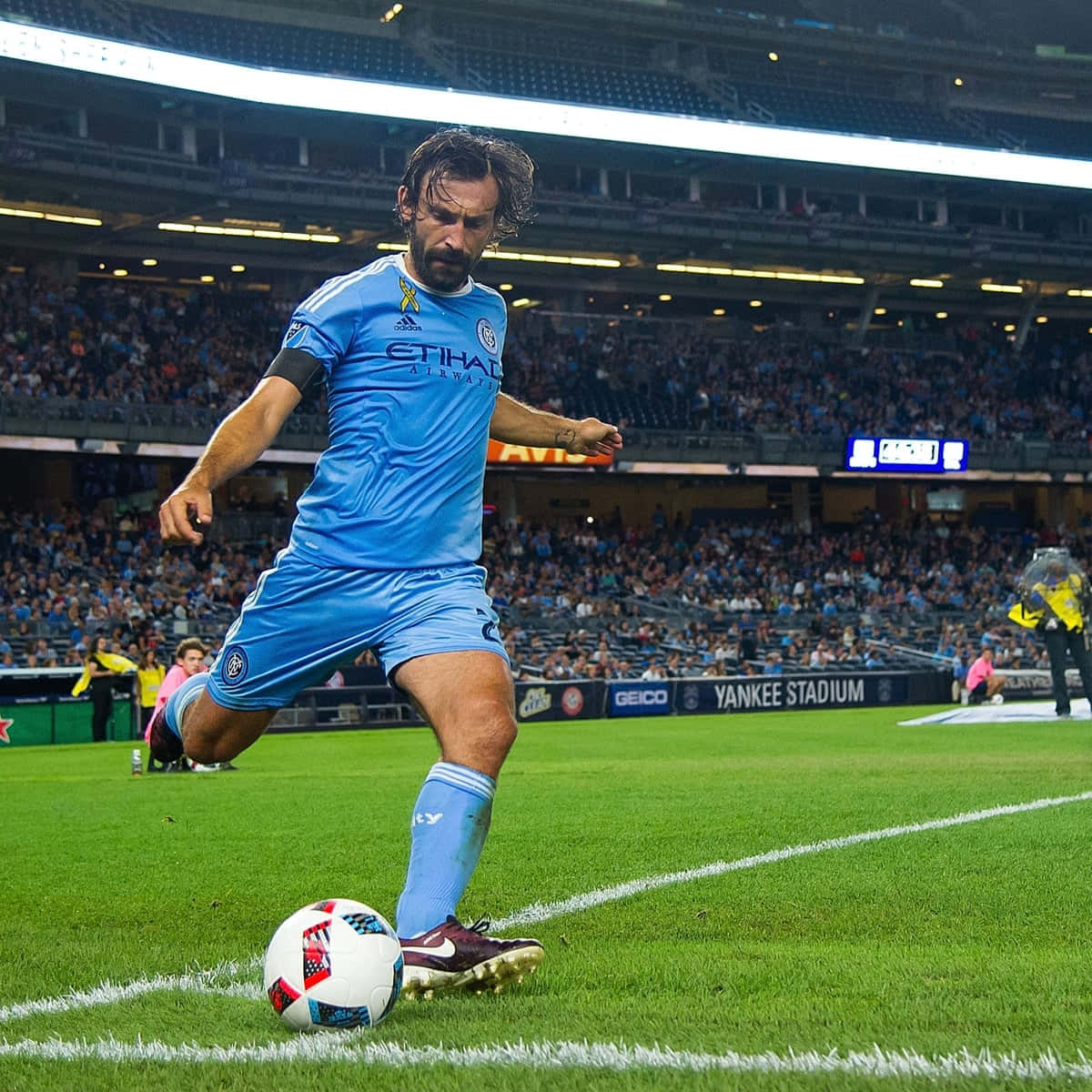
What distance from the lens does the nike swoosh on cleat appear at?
4121mm

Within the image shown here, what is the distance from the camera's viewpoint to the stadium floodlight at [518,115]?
115ft

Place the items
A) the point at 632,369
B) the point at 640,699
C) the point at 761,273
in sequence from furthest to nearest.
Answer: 1. the point at 761,273
2. the point at 632,369
3. the point at 640,699

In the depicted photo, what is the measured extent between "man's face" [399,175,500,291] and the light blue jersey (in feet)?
0.26

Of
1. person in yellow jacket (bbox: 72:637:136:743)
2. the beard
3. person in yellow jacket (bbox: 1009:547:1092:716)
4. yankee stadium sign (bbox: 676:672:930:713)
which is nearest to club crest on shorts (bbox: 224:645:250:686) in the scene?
the beard

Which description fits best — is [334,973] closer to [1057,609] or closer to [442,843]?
[442,843]

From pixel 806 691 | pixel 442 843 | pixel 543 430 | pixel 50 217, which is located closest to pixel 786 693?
pixel 806 691

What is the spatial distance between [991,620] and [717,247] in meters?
14.3

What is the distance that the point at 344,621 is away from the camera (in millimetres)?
4676

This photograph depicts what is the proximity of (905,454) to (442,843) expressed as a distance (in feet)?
143

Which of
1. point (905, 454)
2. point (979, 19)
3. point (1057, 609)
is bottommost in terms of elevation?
point (1057, 609)

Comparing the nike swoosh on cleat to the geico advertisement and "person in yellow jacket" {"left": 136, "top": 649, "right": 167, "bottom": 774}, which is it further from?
the geico advertisement

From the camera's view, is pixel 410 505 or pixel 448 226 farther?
pixel 448 226

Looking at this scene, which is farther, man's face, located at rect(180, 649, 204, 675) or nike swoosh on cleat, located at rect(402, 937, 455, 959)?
man's face, located at rect(180, 649, 204, 675)

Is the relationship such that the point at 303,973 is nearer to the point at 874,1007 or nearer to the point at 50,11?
the point at 874,1007
